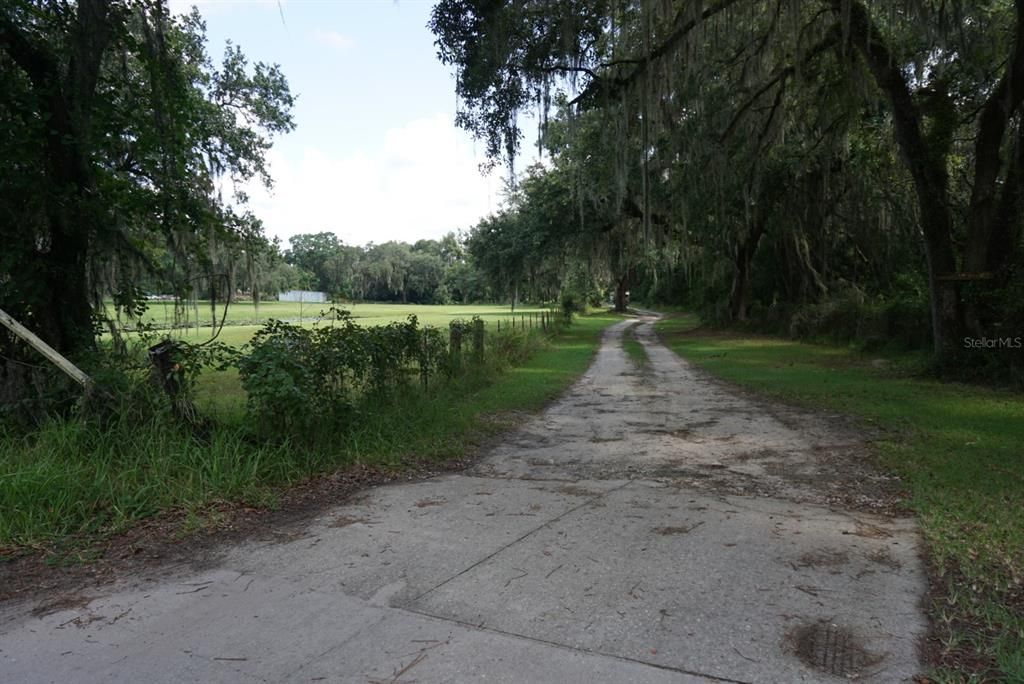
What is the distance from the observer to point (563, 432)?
318 inches

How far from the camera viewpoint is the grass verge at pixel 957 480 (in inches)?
115

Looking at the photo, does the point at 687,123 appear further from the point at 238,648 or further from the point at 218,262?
the point at 238,648

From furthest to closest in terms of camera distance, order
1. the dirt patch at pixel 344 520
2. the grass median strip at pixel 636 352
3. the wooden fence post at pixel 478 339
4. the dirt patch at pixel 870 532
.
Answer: the grass median strip at pixel 636 352 < the wooden fence post at pixel 478 339 < the dirt patch at pixel 344 520 < the dirt patch at pixel 870 532

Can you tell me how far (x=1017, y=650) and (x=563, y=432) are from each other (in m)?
5.55

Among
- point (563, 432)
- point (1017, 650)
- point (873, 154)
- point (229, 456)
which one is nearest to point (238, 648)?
point (229, 456)

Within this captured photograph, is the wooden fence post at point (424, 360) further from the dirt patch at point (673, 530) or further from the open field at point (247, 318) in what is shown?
the dirt patch at point (673, 530)

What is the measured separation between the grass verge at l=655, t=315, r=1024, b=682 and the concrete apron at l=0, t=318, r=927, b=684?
0.56 feet

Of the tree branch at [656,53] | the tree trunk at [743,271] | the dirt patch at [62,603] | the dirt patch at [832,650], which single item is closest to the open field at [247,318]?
the dirt patch at [62,603]

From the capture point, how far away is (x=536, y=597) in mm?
3363

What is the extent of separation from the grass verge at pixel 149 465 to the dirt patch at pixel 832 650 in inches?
149

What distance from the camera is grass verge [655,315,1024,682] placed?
2918 mm

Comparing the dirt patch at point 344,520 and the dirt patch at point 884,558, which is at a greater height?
the dirt patch at point 884,558

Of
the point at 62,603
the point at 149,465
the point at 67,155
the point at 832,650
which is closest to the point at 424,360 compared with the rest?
the point at 149,465

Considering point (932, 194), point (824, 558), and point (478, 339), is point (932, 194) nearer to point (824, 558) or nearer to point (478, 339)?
point (478, 339)
